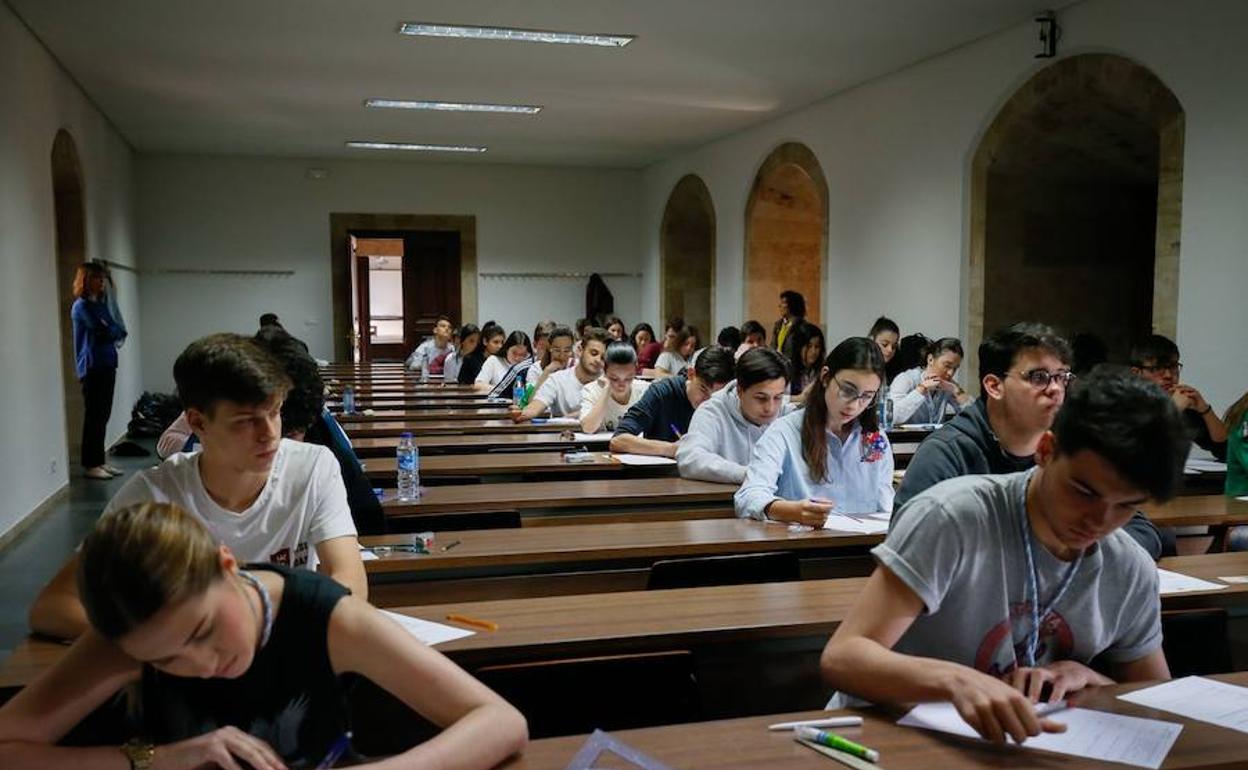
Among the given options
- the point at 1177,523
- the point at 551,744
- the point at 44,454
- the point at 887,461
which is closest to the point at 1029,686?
the point at 551,744

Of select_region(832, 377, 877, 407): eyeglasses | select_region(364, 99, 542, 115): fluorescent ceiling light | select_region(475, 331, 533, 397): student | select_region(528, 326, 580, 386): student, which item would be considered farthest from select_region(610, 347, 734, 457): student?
select_region(364, 99, 542, 115): fluorescent ceiling light

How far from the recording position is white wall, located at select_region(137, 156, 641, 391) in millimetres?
13820

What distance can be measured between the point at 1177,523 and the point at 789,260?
8.61 metres

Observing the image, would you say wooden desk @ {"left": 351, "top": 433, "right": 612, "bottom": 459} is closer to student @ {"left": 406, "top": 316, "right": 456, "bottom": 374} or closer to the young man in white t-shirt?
the young man in white t-shirt

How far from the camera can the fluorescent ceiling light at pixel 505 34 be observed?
23.7 ft

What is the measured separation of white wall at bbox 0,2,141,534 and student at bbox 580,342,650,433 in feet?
10.6

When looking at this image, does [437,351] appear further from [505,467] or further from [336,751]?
[336,751]

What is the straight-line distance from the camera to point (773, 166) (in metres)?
11.0

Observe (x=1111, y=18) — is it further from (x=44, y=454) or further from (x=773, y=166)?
(x=44, y=454)

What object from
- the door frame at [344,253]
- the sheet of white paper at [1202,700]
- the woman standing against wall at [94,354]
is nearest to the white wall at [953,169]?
the door frame at [344,253]

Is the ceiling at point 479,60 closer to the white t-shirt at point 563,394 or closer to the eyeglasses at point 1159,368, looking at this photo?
the white t-shirt at point 563,394

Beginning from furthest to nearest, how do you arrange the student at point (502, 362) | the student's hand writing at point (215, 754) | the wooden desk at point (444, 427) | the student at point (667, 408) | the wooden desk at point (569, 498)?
the student at point (502, 362), the wooden desk at point (444, 427), the student at point (667, 408), the wooden desk at point (569, 498), the student's hand writing at point (215, 754)

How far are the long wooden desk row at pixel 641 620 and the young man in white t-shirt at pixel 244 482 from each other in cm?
16

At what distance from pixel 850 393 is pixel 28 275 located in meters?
5.59
